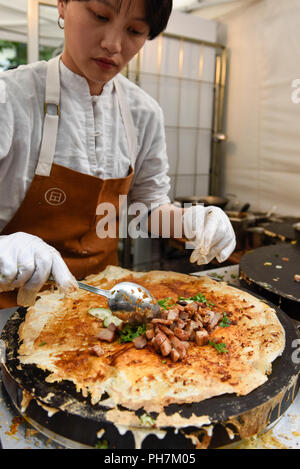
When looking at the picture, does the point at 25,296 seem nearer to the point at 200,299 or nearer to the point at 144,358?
the point at 144,358

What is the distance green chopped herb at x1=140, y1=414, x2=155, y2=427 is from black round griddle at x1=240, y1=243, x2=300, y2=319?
934 mm

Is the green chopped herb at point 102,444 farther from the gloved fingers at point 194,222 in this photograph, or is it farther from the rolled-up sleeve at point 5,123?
the rolled-up sleeve at point 5,123

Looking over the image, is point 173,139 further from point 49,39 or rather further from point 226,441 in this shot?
point 226,441

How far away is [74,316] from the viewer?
1.52 m

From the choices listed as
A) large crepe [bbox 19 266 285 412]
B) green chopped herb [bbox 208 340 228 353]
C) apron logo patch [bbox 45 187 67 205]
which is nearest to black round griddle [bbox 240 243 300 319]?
large crepe [bbox 19 266 285 412]

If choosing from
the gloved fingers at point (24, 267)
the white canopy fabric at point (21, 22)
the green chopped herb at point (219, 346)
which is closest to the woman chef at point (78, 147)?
the gloved fingers at point (24, 267)

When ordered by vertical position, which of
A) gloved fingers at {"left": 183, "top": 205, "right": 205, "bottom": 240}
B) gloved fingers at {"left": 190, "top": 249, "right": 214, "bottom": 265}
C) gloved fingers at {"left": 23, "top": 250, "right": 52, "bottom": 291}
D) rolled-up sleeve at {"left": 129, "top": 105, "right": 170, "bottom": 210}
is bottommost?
gloved fingers at {"left": 190, "top": 249, "right": 214, "bottom": 265}

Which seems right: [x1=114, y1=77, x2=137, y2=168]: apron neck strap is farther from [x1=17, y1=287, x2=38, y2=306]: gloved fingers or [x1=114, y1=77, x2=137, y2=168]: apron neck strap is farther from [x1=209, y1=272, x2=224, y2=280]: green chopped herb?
[x1=17, y1=287, x2=38, y2=306]: gloved fingers

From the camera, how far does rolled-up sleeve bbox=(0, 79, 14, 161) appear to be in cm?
157

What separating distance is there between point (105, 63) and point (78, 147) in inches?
17.8

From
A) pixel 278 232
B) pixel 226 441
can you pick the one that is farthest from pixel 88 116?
pixel 278 232

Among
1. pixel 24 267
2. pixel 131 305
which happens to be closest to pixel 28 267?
pixel 24 267

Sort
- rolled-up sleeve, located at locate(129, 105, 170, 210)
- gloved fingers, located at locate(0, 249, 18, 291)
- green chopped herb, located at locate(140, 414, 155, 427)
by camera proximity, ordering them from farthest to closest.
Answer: rolled-up sleeve, located at locate(129, 105, 170, 210)
gloved fingers, located at locate(0, 249, 18, 291)
green chopped herb, located at locate(140, 414, 155, 427)

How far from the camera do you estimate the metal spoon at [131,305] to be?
143cm
